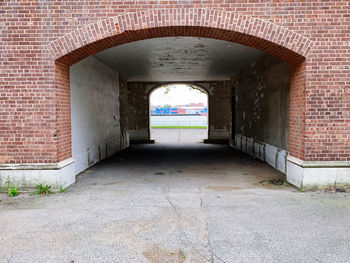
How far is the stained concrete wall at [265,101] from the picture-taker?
805 centimetres

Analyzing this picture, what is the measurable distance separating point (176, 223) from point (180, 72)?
10.8 metres

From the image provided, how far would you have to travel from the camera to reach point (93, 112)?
31.5ft

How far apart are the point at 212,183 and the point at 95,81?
544 cm

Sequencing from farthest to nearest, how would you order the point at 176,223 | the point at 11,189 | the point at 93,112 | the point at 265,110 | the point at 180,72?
1. the point at 180,72
2. the point at 265,110
3. the point at 93,112
4. the point at 11,189
5. the point at 176,223

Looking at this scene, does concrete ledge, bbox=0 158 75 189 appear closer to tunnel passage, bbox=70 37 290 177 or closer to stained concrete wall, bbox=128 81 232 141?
tunnel passage, bbox=70 37 290 177

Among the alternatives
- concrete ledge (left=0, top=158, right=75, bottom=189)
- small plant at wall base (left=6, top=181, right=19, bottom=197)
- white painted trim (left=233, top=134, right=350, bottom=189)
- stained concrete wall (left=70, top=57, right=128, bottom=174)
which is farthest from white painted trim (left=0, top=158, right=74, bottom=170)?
A: white painted trim (left=233, top=134, right=350, bottom=189)

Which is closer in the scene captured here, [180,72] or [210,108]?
[180,72]

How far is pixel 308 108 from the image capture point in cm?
591

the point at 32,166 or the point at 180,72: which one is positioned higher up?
the point at 180,72

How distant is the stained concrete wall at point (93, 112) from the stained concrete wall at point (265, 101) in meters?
5.65

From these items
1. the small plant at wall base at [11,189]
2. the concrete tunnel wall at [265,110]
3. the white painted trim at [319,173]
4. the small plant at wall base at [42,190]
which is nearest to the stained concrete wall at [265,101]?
the concrete tunnel wall at [265,110]

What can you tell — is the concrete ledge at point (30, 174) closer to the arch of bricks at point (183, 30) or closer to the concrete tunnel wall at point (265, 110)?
the arch of bricks at point (183, 30)

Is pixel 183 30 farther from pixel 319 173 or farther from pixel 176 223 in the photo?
pixel 319 173

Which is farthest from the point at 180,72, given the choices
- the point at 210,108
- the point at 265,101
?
the point at 265,101
